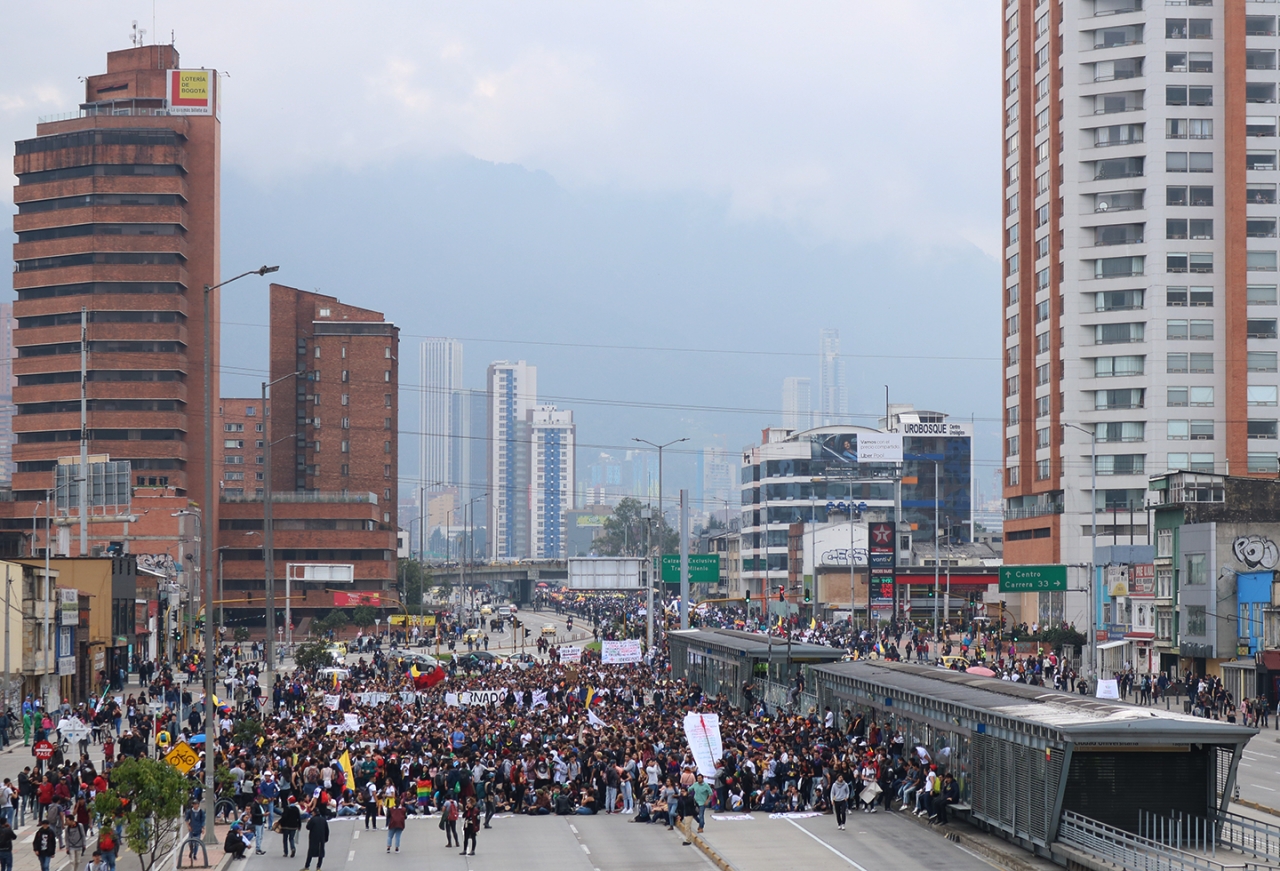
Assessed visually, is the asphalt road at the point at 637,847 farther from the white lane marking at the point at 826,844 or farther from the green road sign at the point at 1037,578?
the green road sign at the point at 1037,578

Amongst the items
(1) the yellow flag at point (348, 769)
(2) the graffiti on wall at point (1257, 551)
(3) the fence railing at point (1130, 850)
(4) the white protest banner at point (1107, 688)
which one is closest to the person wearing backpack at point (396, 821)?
(1) the yellow flag at point (348, 769)

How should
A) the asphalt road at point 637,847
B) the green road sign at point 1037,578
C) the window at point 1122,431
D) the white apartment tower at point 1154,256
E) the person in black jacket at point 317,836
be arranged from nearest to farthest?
the person in black jacket at point 317,836 → the asphalt road at point 637,847 → the green road sign at point 1037,578 → the white apartment tower at point 1154,256 → the window at point 1122,431

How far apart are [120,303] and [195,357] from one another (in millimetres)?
8606

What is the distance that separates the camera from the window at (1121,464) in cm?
11119

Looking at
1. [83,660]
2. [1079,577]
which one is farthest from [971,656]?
[83,660]

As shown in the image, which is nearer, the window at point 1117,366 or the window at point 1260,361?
the window at point 1260,361

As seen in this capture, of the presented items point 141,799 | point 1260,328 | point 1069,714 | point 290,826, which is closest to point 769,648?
point 1069,714

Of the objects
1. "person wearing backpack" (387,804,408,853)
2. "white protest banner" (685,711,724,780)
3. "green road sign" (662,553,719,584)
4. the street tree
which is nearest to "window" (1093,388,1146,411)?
"green road sign" (662,553,719,584)

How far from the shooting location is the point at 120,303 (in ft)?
497

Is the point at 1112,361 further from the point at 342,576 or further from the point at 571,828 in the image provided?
the point at 571,828

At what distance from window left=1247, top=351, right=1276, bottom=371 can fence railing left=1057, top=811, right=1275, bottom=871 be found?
87813 mm

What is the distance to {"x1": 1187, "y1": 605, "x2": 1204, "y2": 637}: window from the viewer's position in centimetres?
7350

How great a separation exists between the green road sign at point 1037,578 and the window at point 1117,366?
27.6 meters

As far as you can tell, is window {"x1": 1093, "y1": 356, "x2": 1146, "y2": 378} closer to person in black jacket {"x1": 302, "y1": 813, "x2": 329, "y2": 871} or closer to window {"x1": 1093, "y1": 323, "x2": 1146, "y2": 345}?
window {"x1": 1093, "y1": 323, "x2": 1146, "y2": 345}
